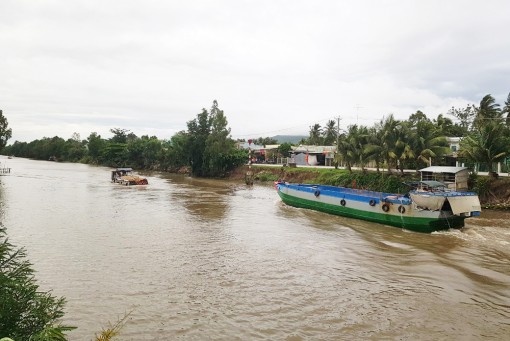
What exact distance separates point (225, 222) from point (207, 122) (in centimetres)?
4147

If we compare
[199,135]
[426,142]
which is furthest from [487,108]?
[199,135]

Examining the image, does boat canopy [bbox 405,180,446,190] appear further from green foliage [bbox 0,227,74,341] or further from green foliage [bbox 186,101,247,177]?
green foliage [bbox 186,101,247,177]

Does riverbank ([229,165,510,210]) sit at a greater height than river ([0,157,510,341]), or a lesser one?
greater

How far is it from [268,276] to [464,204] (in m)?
12.6

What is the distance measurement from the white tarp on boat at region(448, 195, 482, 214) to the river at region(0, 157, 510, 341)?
1.26 meters

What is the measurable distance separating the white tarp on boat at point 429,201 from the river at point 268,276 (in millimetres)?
1526

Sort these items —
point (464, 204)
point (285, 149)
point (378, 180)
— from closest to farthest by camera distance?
point (464, 204) < point (378, 180) < point (285, 149)

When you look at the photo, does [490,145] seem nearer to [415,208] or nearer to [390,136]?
[390,136]

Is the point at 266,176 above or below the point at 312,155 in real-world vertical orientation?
below

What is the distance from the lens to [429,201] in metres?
19.1

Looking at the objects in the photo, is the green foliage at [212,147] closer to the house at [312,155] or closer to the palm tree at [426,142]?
the house at [312,155]

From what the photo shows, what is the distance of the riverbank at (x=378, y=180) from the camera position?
27.5 metres

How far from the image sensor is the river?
863cm

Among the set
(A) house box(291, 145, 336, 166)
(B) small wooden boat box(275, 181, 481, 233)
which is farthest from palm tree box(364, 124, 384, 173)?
(A) house box(291, 145, 336, 166)
